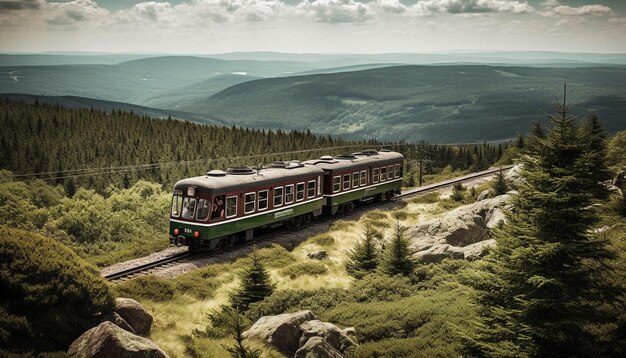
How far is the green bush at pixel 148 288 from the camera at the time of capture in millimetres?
20031

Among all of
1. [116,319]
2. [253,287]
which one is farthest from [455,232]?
[116,319]

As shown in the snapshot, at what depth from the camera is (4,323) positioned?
10.7 meters

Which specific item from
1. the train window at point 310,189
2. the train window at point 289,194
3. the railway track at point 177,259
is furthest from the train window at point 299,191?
the railway track at point 177,259

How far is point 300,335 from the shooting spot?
14031 mm

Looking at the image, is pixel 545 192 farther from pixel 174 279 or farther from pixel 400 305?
pixel 174 279

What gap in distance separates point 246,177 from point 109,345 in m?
18.3

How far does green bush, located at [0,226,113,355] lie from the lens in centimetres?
1095

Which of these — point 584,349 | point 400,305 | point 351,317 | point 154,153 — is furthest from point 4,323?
point 154,153

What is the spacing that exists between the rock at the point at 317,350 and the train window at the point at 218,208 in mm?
14556

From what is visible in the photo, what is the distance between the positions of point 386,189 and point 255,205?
1777 cm

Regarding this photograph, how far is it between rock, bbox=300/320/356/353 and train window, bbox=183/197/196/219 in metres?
14.0

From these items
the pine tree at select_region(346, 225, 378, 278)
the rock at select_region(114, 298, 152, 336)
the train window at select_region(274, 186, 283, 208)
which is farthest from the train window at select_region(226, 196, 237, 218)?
the rock at select_region(114, 298, 152, 336)

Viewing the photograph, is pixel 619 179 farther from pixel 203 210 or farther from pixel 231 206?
pixel 203 210

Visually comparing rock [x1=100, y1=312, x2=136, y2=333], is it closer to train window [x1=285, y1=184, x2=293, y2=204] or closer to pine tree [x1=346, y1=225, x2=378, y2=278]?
pine tree [x1=346, y1=225, x2=378, y2=278]
